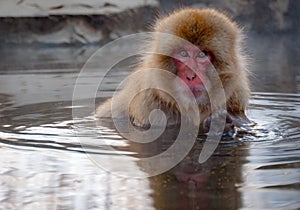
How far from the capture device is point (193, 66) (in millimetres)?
4211

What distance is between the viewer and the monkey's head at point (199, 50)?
423 centimetres

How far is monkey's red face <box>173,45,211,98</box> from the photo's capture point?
13.8 feet

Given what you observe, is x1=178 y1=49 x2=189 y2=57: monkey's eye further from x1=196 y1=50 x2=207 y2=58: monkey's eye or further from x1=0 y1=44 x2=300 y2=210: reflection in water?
x1=0 y1=44 x2=300 y2=210: reflection in water

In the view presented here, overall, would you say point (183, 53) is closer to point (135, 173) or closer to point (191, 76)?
point (191, 76)

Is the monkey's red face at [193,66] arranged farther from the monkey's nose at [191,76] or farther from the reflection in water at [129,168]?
the reflection in water at [129,168]

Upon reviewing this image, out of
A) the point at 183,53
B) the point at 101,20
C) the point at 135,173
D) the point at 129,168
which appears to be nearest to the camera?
the point at 135,173

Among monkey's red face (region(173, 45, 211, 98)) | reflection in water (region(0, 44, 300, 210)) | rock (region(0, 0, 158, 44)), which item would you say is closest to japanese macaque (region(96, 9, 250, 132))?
monkey's red face (region(173, 45, 211, 98))

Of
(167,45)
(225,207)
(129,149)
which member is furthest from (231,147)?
(225,207)

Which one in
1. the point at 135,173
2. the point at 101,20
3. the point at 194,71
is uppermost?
the point at 101,20

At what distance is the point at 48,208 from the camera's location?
8.43ft

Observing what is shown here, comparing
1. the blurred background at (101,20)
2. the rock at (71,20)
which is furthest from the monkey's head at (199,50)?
the rock at (71,20)

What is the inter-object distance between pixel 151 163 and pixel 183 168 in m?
0.20

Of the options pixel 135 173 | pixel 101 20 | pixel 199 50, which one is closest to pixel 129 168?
pixel 135 173

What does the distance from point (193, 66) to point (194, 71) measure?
0.03 metres
